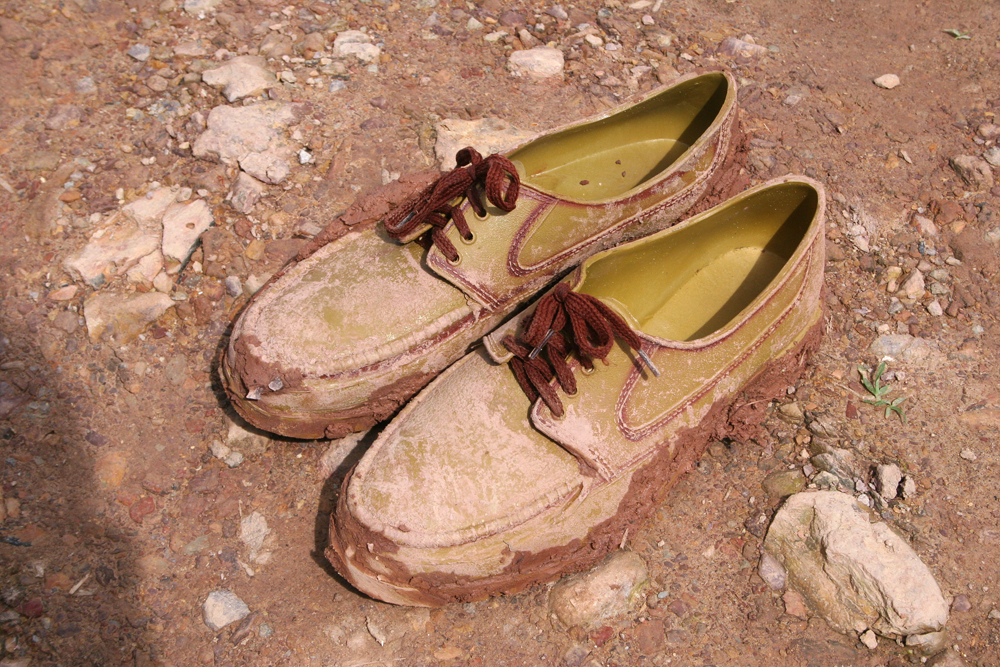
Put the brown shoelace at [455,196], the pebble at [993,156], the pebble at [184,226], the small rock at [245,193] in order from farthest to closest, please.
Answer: the pebble at [993,156]
the small rock at [245,193]
the pebble at [184,226]
the brown shoelace at [455,196]

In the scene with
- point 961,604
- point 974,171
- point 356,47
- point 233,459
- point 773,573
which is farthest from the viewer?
point 356,47

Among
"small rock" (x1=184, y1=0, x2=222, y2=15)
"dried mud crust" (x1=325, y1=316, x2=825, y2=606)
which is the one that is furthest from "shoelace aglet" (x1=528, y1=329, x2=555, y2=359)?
"small rock" (x1=184, y1=0, x2=222, y2=15)

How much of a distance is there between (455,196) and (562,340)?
2.42 feet

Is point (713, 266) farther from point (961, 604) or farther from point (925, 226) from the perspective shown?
point (961, 604)

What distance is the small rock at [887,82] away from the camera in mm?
3946

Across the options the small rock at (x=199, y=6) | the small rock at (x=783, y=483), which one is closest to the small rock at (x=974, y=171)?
the small rock at (x=783, y=483)

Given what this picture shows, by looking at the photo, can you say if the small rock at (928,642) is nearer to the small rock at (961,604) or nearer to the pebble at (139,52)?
the small rock at (961,604)

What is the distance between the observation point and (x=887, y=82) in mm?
3951

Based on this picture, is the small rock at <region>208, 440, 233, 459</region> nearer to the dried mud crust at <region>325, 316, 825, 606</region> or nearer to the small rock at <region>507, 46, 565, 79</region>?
the dried mud crust at <region>325, 316, 825, 606</region>

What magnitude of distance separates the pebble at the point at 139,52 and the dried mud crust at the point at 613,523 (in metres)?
3.09

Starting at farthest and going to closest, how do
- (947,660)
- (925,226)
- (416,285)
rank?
(925,226) < (416,285) < (947,660)

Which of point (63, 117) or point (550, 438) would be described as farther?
point (63, 117)

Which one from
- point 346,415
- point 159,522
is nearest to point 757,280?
point 346,415

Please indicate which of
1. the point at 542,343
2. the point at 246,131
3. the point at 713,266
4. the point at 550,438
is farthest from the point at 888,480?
the point at 246,131
